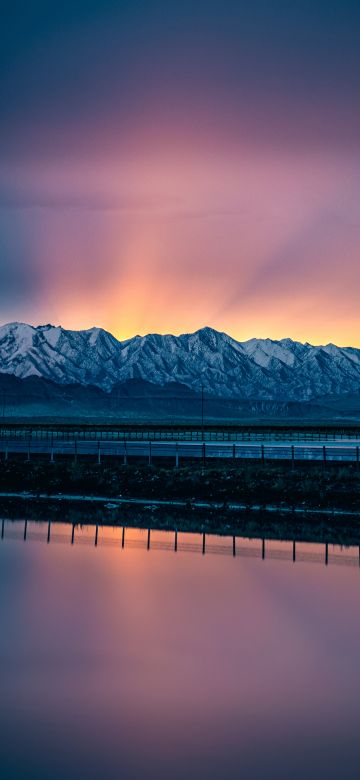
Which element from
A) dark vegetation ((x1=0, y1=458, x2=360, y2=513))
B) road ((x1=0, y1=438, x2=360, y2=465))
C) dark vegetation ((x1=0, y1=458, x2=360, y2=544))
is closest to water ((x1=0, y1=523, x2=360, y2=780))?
dark vegetation ((x1=0, y1=458, x2=360, y2=544))

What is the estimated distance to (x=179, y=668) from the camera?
17.9 meters

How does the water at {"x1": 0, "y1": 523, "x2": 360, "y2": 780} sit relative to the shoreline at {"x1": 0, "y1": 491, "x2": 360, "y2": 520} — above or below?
below

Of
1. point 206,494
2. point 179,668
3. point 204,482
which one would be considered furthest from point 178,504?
point 179,668

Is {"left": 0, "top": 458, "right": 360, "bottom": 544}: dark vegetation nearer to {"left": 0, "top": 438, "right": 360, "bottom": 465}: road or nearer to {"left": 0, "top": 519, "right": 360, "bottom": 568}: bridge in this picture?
{"left": 0, "top": 519, "right": 360, "bottom": 568}: bridge

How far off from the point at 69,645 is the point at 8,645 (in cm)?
142

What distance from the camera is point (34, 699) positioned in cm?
1603

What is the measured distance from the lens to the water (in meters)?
13.8

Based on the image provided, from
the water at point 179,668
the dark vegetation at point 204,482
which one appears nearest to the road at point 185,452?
the dark vegetation at point 204,482

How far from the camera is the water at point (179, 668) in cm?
1375

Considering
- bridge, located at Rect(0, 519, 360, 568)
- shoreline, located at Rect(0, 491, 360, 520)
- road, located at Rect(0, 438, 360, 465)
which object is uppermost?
road, located at Rect(0, 438, 360, 465)

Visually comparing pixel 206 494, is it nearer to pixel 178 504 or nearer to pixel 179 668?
pixel 178 504

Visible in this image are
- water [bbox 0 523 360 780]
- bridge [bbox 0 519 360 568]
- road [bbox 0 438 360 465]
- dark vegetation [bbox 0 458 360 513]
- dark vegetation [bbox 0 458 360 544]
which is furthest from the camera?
road [bbox 0 438 360 465]

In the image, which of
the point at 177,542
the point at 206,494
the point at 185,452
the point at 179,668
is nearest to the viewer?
the point at 179,668

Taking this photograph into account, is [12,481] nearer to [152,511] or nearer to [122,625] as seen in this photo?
[152,511]
